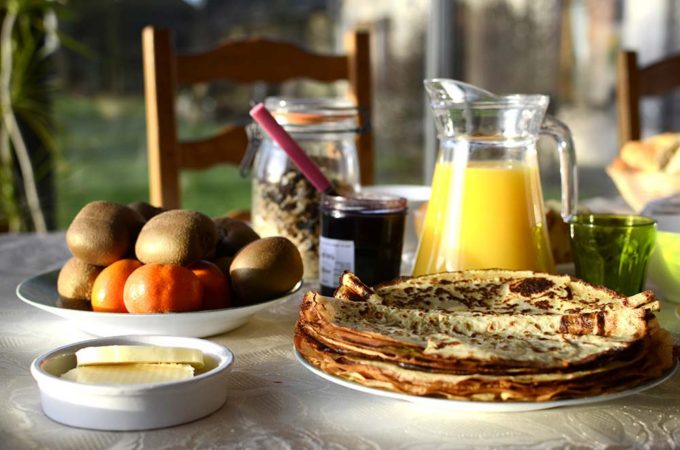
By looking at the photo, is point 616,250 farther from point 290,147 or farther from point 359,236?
point 290,147

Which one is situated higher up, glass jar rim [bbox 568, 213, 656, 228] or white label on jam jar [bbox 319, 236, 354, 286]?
glass jar rim [bbox 568, 213, 656, 228]

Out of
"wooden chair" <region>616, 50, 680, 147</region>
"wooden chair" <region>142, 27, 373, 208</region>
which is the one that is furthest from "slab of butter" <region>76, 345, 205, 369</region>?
"wooden chair" <region>616, 50, 680, 147</region>

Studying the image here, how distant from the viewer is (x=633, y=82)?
2.09 m

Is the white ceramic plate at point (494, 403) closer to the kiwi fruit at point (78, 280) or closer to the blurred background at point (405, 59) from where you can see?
the kiwi fruit at point (78, 280)

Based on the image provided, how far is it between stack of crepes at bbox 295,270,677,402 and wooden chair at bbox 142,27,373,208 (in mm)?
589

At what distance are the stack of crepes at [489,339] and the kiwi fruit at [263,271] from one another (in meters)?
0.13

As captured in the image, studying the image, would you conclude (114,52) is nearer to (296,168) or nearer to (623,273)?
(296,168)

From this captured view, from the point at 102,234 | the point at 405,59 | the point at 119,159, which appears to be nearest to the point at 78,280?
the point at 102,234

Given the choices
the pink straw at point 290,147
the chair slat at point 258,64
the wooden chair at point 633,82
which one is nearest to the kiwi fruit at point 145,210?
the pink straw at point 290,147

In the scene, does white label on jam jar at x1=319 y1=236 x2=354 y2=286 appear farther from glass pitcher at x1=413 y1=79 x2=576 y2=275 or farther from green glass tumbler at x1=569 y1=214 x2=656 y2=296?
green glass tumbler at x1=569 y1=214 x2=656 y2=296

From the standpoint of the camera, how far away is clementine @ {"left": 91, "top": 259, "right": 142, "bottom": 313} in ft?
2.67

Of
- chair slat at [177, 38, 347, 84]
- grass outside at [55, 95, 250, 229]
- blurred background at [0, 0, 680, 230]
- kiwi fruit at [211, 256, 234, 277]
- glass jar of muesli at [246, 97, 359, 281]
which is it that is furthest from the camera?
grass outside at [55, 95, 250, 229]

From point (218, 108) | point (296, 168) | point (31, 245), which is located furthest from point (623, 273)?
point (218, 108)

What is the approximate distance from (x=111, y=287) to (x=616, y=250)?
0.55m
